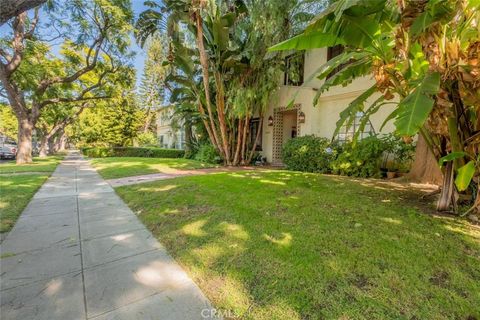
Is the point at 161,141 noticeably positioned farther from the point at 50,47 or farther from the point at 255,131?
the point at 255,131

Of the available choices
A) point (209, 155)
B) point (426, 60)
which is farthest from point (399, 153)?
point (209, 155)

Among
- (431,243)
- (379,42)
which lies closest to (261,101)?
(379,42)

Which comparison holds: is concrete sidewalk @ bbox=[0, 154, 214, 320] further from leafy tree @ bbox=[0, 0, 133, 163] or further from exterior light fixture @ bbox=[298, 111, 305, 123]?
leafy tree @ bbox=[0, 0, 133, 163]

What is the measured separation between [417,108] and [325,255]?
6.51ft

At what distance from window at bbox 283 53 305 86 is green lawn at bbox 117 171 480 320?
7844mm

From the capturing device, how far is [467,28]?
9.53ft

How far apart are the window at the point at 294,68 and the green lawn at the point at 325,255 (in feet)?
25.7

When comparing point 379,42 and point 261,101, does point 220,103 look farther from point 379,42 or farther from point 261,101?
point 379,42

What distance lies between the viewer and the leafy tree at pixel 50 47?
490 inches

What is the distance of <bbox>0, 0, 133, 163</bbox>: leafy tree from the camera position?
12453 millimetres

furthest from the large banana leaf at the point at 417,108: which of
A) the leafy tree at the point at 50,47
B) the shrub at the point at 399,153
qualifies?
the leafy tree at the point at 50,47

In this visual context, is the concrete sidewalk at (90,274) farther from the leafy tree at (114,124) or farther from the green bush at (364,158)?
the leafy tree at (114,124)

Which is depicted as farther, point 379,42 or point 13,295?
point 379,42

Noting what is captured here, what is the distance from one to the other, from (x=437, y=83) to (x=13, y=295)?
5.12m
